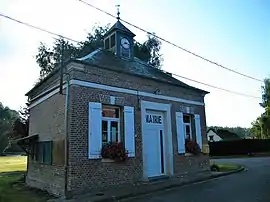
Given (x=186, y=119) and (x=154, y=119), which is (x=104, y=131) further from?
(x=186, y=119)

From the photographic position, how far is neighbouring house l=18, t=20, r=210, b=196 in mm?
9891

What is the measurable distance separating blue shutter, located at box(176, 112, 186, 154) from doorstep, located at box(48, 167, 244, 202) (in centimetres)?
127

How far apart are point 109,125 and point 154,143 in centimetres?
277

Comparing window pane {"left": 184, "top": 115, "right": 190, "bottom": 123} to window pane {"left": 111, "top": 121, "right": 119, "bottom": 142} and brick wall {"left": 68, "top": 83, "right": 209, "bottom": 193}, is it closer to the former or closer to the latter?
brick wall {"left": 68, "top": 83, "right": 209, "bottom": 193}

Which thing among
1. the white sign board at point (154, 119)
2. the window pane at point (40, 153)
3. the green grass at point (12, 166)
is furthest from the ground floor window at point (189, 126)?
the green grass at point (12, 166)

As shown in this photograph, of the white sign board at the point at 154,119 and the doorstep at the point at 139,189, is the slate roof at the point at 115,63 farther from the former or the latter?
the doorstep at the point at 139,189

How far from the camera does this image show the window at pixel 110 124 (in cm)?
1077

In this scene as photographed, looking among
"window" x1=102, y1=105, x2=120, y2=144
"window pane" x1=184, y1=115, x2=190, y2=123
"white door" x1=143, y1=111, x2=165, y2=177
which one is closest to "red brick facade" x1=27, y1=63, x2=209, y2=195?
"window" x1=102, y1=105, x2=120, y2=144

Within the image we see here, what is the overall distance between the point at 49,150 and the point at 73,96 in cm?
274

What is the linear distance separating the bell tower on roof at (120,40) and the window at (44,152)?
597 cm

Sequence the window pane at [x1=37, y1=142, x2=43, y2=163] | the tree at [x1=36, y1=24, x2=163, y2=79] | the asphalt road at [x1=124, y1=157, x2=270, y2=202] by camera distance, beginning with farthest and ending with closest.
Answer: the tree at [x1=36, y1=24, x2=163, y2=79] → the window pane at [x1=37, y1=142, x2=43, y2=163] → the asphalt road at [x1=124, y1=157, x2=270, y2=202]

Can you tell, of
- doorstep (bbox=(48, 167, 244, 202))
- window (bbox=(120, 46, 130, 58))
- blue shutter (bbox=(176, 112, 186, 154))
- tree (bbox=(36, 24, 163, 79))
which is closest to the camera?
doorstep (bbox=(48, 167, 244, 202))

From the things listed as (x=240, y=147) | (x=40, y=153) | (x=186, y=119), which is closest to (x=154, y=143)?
(x=186, y=119)

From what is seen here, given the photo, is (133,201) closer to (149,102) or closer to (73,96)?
(73,96)
